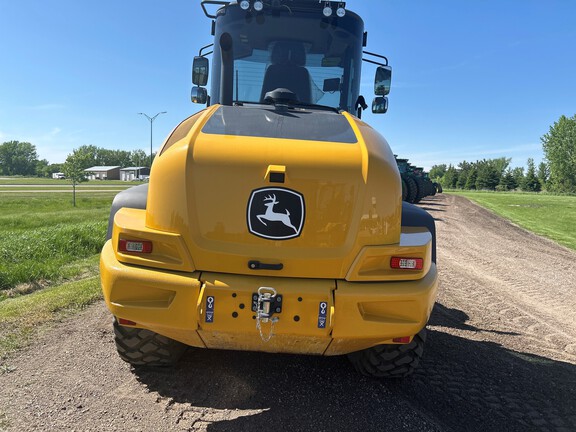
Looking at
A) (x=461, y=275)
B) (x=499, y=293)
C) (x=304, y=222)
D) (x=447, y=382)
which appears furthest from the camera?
(x=461, y=275)

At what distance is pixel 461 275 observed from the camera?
7.45 m

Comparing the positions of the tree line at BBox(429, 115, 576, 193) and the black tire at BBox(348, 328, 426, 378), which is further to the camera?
the tree line at BBox(429, 115, 576, 193)

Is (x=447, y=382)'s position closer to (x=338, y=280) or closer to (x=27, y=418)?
(x=338, y=280)

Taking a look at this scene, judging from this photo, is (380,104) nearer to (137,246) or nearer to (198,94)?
(198,94)

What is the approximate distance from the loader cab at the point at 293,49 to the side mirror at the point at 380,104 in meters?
0.49

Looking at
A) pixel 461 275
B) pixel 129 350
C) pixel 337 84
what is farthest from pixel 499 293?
pixel 129 350

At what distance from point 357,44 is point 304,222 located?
9.79 feet

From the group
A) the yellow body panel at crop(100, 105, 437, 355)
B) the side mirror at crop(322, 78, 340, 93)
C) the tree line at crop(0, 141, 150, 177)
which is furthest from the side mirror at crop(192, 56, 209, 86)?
the tree line at crop(0, 141, 150, 177)

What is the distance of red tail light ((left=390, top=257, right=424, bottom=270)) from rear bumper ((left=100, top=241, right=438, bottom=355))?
100 millimetres

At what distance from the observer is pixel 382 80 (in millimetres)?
4969

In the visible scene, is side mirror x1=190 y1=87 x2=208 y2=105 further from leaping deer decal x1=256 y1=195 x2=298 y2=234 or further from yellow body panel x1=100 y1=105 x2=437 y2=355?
leaping deer decal x1=256 y1=195 x2=298 y2=234

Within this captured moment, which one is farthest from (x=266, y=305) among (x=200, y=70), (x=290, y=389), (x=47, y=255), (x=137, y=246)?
(x=47, y=255)

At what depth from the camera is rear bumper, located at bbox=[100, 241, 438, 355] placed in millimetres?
2473

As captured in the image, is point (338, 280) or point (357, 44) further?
point (357, 44)
